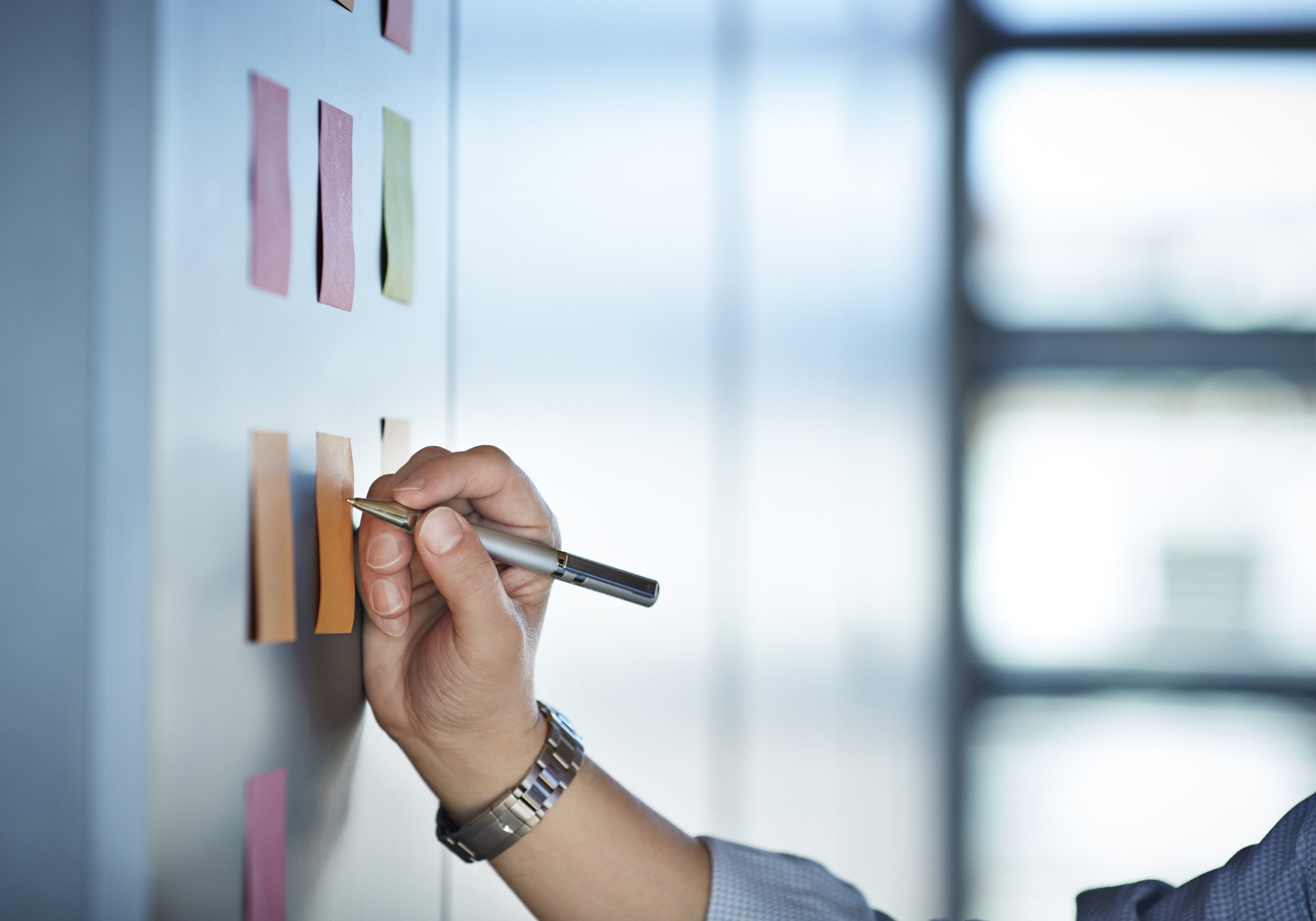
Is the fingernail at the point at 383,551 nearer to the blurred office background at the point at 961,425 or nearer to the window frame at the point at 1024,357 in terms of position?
the blurred office background at the point at 961,425

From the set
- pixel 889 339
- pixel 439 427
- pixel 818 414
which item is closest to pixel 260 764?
pixel 439 427

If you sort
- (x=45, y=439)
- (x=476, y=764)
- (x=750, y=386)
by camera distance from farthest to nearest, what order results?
1. (x=750, y=386)
2. (x=476, y=764)
3. (x=45, y=439)

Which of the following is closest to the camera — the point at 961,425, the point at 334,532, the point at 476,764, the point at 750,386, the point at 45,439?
the point at 45,439

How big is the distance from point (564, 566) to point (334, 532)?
110mm

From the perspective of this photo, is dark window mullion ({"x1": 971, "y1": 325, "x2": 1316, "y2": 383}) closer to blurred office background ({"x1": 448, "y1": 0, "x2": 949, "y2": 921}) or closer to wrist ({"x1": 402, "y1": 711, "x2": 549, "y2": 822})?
blurred office background ({"x1": 448, "y1": 0, "x2": 949, "y2": 921})

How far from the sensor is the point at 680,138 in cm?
154

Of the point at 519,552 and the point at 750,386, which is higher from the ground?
the point at 750,386

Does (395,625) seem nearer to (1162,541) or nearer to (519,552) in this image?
(519,552)

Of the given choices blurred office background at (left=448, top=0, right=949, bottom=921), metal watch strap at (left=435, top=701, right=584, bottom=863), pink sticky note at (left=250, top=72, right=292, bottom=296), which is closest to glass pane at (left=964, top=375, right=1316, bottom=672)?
blurred office background at (left=448, top=0, right=949, bottom=921)

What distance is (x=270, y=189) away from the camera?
315 mm

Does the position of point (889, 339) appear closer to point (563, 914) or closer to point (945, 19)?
point (945, 19)

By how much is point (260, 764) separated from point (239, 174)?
18 cm

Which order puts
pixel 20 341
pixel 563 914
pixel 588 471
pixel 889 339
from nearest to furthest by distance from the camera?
pixel 20 341, pixel 563 914, pixel 588 471, pixel 889 339

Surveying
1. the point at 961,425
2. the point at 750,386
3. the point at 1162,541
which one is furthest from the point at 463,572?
the point at 1162,541
